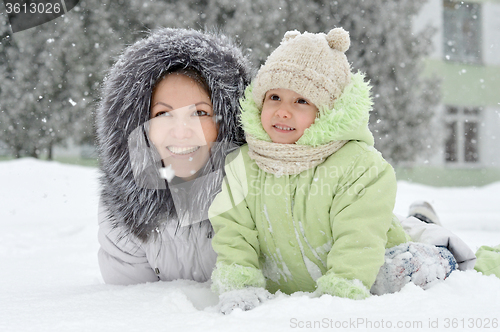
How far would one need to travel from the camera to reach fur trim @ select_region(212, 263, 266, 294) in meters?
1.50

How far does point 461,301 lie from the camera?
131 cm

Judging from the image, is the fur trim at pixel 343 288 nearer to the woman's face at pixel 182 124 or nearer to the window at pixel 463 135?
the woman's face at pixel 182 124

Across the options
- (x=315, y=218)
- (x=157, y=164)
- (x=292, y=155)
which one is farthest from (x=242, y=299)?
(x=157, y=164)

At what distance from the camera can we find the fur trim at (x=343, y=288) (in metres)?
1.35

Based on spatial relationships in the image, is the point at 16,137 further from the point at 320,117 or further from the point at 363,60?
the point at 320,117

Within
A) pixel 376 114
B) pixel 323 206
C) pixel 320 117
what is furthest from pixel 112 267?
pixel 376 114

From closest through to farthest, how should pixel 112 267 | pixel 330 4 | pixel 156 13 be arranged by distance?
1. pixel 112 267
2. pixel 156 13
3. pixel 330 4

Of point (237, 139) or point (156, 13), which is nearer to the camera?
point (237, 139)

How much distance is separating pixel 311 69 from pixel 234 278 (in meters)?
0.82

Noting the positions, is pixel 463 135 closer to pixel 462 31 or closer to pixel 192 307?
pixel 462 31

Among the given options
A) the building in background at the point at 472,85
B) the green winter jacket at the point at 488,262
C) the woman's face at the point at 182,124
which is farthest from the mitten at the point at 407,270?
the building in background at the point at 472,85

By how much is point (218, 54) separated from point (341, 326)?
129cm

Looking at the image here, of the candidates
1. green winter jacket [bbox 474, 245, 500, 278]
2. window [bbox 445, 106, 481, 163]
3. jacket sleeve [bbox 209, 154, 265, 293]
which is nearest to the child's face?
jacket sleeve [bbox 209, 154, 265, 293]

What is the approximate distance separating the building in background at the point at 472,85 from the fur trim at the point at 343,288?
10.3 meters
